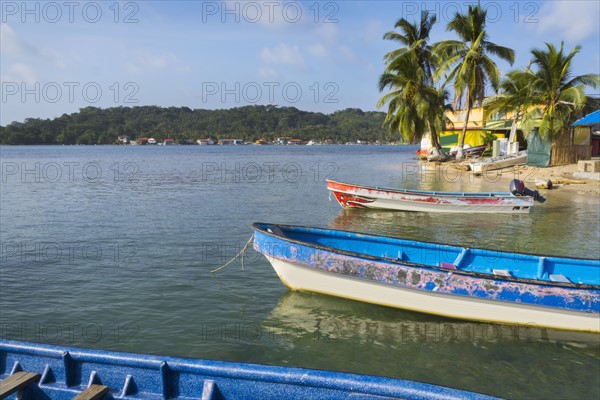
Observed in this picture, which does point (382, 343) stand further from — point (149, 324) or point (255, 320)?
point (149, 324)

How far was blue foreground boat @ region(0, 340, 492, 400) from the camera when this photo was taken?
15.6ft

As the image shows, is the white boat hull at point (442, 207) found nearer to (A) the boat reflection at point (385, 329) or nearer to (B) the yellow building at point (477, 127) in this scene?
(A) the boat reflection at point (385, 329)

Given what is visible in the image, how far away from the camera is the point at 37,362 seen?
557cm

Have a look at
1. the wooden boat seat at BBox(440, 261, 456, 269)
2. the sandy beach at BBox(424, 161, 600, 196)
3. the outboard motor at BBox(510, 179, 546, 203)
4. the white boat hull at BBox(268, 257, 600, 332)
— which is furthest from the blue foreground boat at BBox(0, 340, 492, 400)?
the sandy beach at BBox(424, 161, 600, 196)

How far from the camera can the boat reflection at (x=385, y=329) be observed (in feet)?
29.2

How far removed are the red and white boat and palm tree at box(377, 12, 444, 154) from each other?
24052 millimetres

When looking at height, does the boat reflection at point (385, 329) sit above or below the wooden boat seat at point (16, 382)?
→ below

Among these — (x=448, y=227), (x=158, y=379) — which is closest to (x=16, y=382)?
(x=158, y=379)

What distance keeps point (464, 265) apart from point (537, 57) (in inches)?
1124

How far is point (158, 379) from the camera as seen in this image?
5.26m

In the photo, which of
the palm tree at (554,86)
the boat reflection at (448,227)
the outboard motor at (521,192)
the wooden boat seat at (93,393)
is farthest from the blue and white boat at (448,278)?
the palm tree at (554,86)

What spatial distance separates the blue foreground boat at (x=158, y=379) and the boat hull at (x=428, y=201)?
16.9m

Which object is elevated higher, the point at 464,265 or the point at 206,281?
the point at 464,265

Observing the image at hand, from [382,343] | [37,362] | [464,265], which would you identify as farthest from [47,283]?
[464,265]
